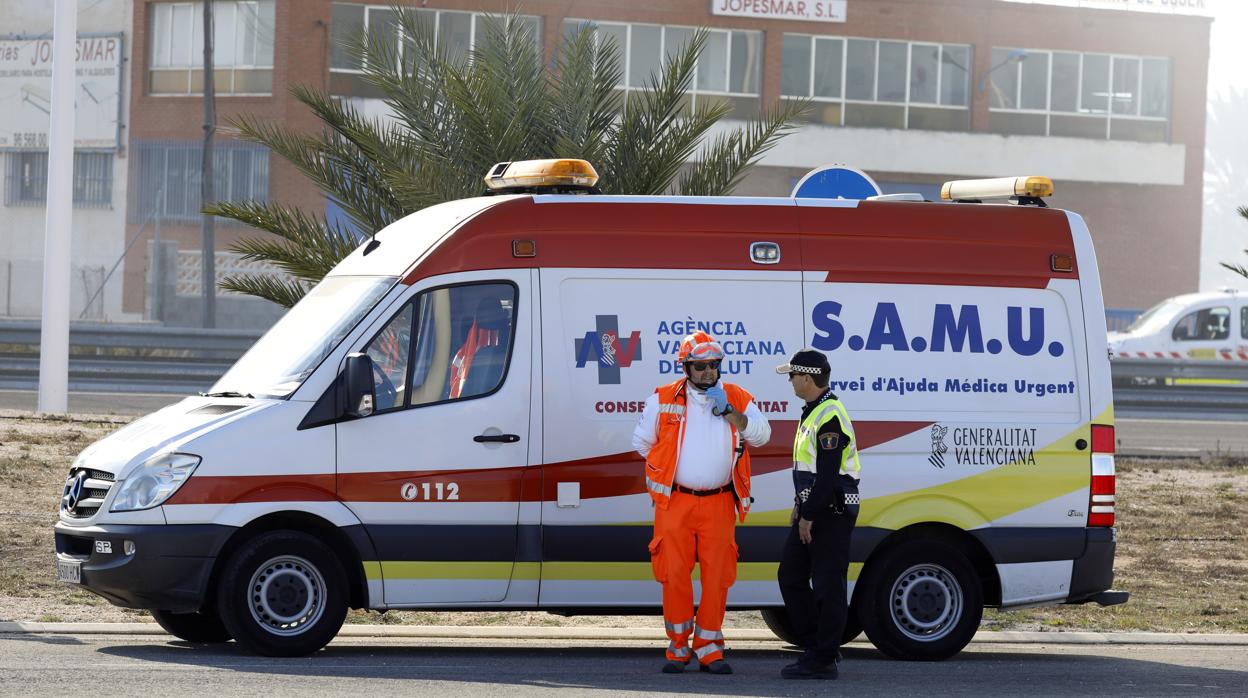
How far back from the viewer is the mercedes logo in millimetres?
8555

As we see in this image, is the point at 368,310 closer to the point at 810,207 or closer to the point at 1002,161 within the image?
the point at 810,207

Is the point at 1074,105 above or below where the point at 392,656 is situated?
above

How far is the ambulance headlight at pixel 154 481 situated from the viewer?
8289 millimetres

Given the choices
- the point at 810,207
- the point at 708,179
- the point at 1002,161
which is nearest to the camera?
the point at 810,207

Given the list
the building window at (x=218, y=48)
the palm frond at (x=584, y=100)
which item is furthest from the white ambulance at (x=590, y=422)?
the building window at (x=218, y=48)

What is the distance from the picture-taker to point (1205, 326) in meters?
30.0

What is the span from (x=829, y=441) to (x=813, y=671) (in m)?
1.12

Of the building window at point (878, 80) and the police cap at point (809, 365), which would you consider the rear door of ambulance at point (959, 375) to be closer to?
the police cap at point (809, 365)

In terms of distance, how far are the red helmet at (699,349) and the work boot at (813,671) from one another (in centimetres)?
155

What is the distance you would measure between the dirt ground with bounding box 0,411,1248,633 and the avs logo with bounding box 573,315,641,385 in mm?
2358

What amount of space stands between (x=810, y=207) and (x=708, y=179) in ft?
16.0

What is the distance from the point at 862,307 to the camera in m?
9.21

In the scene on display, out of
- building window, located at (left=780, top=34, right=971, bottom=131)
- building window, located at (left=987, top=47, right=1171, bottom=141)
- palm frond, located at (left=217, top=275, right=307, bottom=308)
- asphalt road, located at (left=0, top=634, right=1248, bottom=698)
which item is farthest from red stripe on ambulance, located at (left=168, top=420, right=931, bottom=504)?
building window, located at (left=987, top=47, right=1171, bottom=141)

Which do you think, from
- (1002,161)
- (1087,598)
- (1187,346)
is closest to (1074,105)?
(1002,161)
